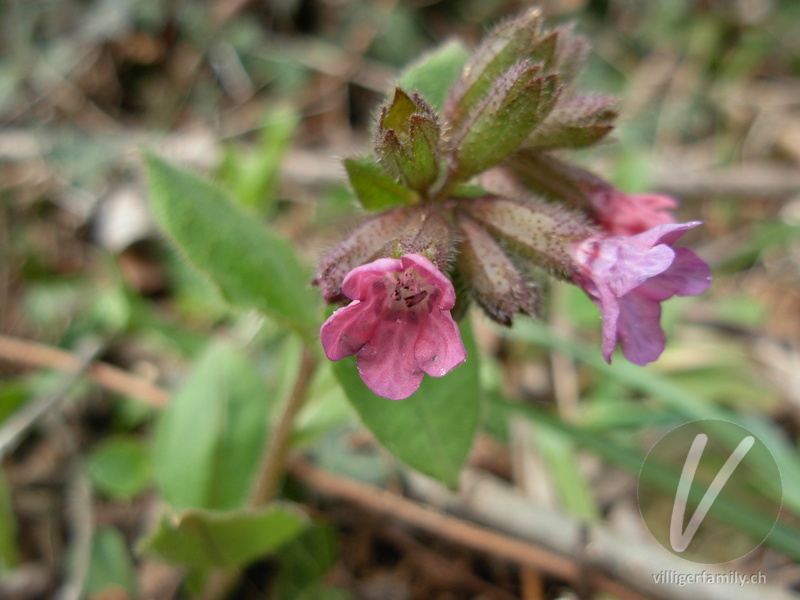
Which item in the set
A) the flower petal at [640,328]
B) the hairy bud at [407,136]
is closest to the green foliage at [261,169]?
the hairy bud at [407,136]

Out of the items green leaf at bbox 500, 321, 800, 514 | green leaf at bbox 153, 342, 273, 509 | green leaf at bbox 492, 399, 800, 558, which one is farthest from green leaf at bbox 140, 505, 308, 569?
green leaf at bbox 500, 321, 800, 514

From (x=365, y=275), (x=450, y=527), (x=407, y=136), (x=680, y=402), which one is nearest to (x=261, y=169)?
(x=407, y=136)

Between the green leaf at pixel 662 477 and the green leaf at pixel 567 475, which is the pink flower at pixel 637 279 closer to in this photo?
the green leaf at pixel 662 477

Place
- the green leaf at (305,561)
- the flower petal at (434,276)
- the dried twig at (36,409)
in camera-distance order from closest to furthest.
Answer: the flower petal at (434,276) < the green leaf at (305,561) < the dried twig at (36,409)

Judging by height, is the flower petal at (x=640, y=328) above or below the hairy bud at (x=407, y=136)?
below

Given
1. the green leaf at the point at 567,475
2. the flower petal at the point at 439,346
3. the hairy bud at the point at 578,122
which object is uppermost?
the hairy bud at the point at 578,122

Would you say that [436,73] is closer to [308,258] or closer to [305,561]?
[308,258]

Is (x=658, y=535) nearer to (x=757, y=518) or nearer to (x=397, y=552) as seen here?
(x=757, y=518)
